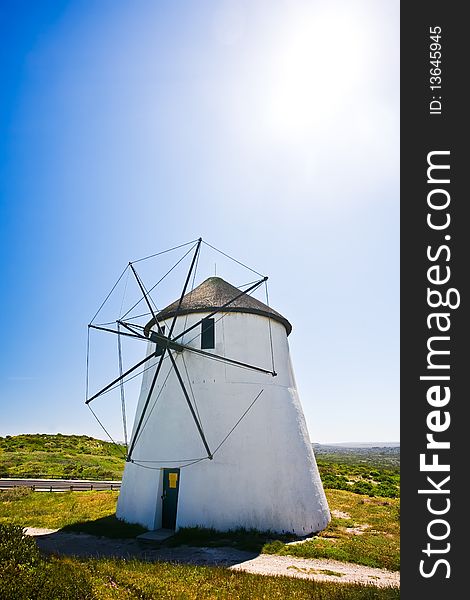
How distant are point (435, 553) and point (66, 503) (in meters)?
17.6

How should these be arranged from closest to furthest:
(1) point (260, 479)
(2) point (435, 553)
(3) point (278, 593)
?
(2) point (435, 553)
(3) point (278, 593)
(1) point (260, 479)

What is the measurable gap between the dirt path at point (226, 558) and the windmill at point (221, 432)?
162cm

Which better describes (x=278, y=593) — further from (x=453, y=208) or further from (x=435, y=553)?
(x=453, y=208)

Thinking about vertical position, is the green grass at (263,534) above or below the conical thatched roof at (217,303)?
below

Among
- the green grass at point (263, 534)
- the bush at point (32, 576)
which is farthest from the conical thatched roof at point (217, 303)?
the bush at point (32, 576)

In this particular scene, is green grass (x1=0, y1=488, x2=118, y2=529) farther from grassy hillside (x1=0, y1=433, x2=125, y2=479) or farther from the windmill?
grassy hillside (x1=0, y1=433, x2=125, y2=479)

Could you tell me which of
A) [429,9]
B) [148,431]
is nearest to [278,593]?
[148,431]

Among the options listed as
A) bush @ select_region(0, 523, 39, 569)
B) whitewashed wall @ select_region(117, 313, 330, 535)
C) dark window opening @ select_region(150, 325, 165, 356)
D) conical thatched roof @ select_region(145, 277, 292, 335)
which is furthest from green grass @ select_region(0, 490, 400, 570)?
conical thatched roof @ select_region(145, 277, 292, 335)

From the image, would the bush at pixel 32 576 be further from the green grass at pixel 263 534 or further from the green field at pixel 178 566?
the green grass at pixel 263 534

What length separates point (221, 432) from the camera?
→ 1368 cm

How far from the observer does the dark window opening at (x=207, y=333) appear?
590 inches

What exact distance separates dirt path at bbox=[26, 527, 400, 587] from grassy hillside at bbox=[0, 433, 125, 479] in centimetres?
1510

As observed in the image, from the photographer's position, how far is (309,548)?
1105cm

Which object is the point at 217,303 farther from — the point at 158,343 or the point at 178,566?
the point at 178,566
